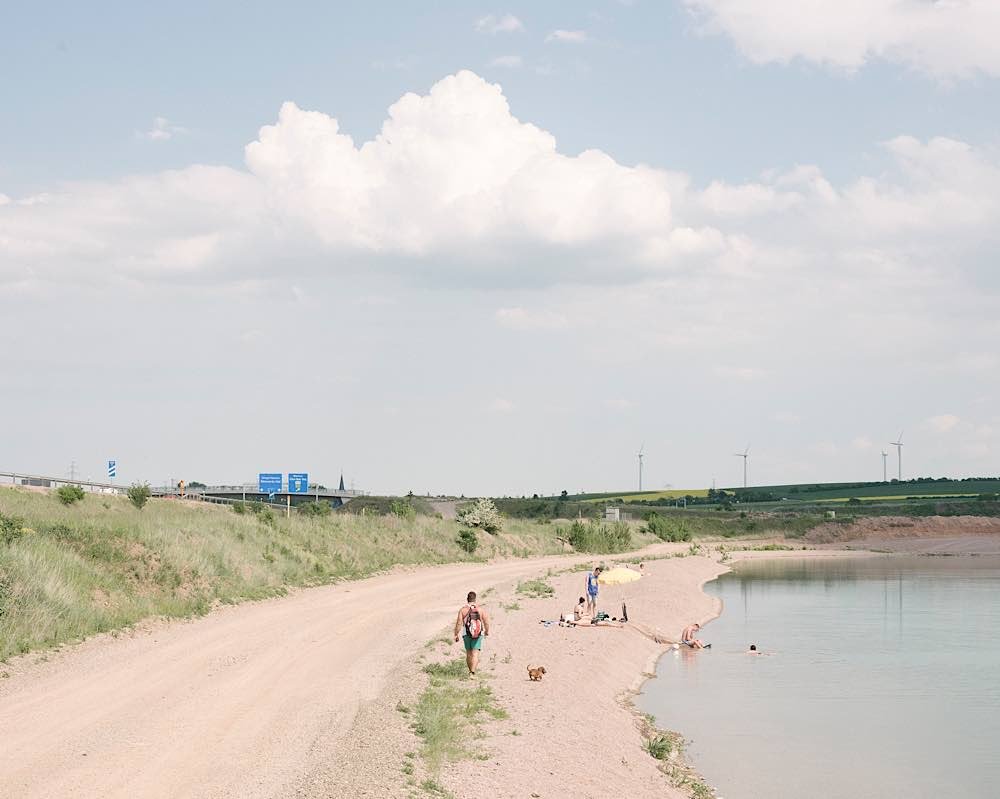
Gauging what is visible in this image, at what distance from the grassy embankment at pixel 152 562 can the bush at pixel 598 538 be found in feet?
91.9

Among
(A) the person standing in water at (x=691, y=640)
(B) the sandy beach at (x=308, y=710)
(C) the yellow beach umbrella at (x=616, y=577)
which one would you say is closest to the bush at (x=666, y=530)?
(C) the yellow beach umbrella at (x=616, y=577)

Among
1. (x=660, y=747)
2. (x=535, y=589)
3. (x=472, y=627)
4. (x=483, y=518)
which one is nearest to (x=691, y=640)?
(x=535, y=589)

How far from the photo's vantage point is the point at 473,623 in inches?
1044

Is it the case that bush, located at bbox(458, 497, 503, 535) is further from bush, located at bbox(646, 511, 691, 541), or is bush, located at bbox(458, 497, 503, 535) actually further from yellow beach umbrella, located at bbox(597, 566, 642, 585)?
yellow beach umbrella, located at bbox(597, 566, 642, 585)

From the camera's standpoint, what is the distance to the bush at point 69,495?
7512cm

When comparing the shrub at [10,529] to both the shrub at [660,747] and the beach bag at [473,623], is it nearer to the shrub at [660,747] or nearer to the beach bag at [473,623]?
the beach bag at [473,623]

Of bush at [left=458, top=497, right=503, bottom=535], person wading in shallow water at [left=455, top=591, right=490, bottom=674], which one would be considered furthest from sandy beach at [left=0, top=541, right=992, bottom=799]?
bush at [left=458, top=497, right=503, bottom=535]

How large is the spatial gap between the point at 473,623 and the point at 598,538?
7261cm

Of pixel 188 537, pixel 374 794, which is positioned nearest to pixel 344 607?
pixel 188 537

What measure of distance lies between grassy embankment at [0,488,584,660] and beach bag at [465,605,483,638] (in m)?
11.1

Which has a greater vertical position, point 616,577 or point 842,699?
point 616,577

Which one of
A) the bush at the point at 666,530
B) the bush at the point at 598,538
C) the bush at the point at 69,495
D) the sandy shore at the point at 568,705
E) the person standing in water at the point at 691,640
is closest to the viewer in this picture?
the sandy shore at the point at 568,705

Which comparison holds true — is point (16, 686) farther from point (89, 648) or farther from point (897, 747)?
point (897, 747)

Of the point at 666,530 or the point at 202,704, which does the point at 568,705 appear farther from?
the point at 666,530
